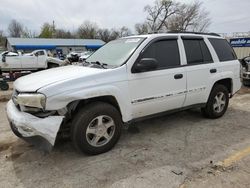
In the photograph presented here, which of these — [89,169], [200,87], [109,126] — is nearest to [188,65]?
[200,87]

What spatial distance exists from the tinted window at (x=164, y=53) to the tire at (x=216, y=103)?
1.30m

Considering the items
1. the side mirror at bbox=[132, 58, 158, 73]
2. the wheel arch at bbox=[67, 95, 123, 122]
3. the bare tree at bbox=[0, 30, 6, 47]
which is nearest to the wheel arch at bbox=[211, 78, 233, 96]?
the side mirror at bbox=[132, 58, 158, 73]

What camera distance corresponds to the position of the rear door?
4.58 m

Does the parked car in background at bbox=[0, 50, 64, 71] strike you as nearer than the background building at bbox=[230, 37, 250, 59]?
Yes

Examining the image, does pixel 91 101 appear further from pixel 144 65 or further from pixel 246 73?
pixel 246 73

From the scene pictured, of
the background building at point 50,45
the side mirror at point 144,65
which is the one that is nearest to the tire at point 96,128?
the side mirror at point 144,65

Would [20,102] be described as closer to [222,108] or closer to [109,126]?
[109,126]

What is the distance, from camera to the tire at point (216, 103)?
513 centimetres

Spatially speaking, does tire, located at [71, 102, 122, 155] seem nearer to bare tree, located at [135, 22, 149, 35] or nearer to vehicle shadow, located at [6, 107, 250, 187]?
vehicle shadow, located at [6, 107, 250, 187]

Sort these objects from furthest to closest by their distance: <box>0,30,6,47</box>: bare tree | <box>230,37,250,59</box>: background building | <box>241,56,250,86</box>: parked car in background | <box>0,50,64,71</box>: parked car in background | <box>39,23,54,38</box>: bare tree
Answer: <box>0,30,6,47</box>: bare tree, <box>39,23,54,38</box>: bare tree, <box>230,37,250,59</box>: background building, <box>0,50,64,71</box>: parked car in background, <box>241,56,250,86</box>: parked car in background

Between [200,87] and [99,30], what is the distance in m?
80.2

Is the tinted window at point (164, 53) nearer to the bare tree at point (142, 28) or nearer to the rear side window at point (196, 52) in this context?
the rear side window at point (196, 52)

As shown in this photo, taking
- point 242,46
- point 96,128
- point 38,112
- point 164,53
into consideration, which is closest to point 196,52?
point 164,53

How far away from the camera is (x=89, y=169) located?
329cm
